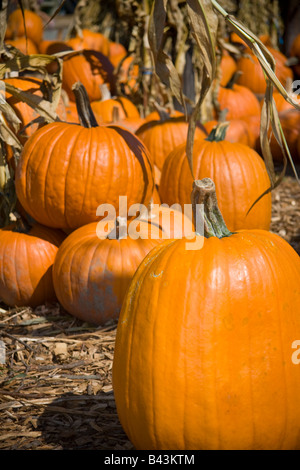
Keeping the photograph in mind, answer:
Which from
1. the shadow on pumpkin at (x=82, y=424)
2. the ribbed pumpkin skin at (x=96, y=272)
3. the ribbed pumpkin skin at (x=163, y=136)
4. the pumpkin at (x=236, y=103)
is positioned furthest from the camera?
the pumpkin at (x=236, y=103)

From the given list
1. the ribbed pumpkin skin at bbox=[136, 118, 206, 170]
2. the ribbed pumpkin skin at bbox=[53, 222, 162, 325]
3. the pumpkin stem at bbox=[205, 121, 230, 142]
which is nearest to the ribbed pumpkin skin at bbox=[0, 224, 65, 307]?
the ribbed pumpkin skin at bbox=[53, 222, 162, 325]

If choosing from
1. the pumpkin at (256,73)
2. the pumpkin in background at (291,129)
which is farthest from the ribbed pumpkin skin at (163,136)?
the pumpkin at (256,73)

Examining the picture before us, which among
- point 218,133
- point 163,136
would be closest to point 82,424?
point 218,133

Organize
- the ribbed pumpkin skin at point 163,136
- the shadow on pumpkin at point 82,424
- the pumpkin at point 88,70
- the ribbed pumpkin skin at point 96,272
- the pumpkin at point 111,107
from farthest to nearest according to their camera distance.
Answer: the pumpkin at point 88,70 → the pumpkin at point 111,107 → the ribbed pumpkin skin at point 163,136 → the ribbed pumpkin skin at point 96,272 → the shadow on pumpkin at point 82,424

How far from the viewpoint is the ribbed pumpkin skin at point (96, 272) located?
9.29 feet

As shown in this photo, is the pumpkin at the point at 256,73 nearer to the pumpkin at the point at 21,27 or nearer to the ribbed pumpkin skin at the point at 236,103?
the ribbed pumpkin skin at the point at 236,103

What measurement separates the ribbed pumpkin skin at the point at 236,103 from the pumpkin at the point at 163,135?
6.79 ft

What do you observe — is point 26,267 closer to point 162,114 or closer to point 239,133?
point 162,114

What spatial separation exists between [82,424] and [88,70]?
4282 mm

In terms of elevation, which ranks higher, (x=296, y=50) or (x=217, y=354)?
(x=296, y=50)

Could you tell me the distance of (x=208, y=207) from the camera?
5.45 feet

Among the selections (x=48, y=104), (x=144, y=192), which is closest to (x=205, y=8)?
(x=144, y=192)

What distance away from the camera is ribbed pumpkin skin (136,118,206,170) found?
4.19 m

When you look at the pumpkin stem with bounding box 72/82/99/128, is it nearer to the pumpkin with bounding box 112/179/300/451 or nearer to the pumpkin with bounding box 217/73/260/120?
the pumpkin with bounding box 112/179/300/451
